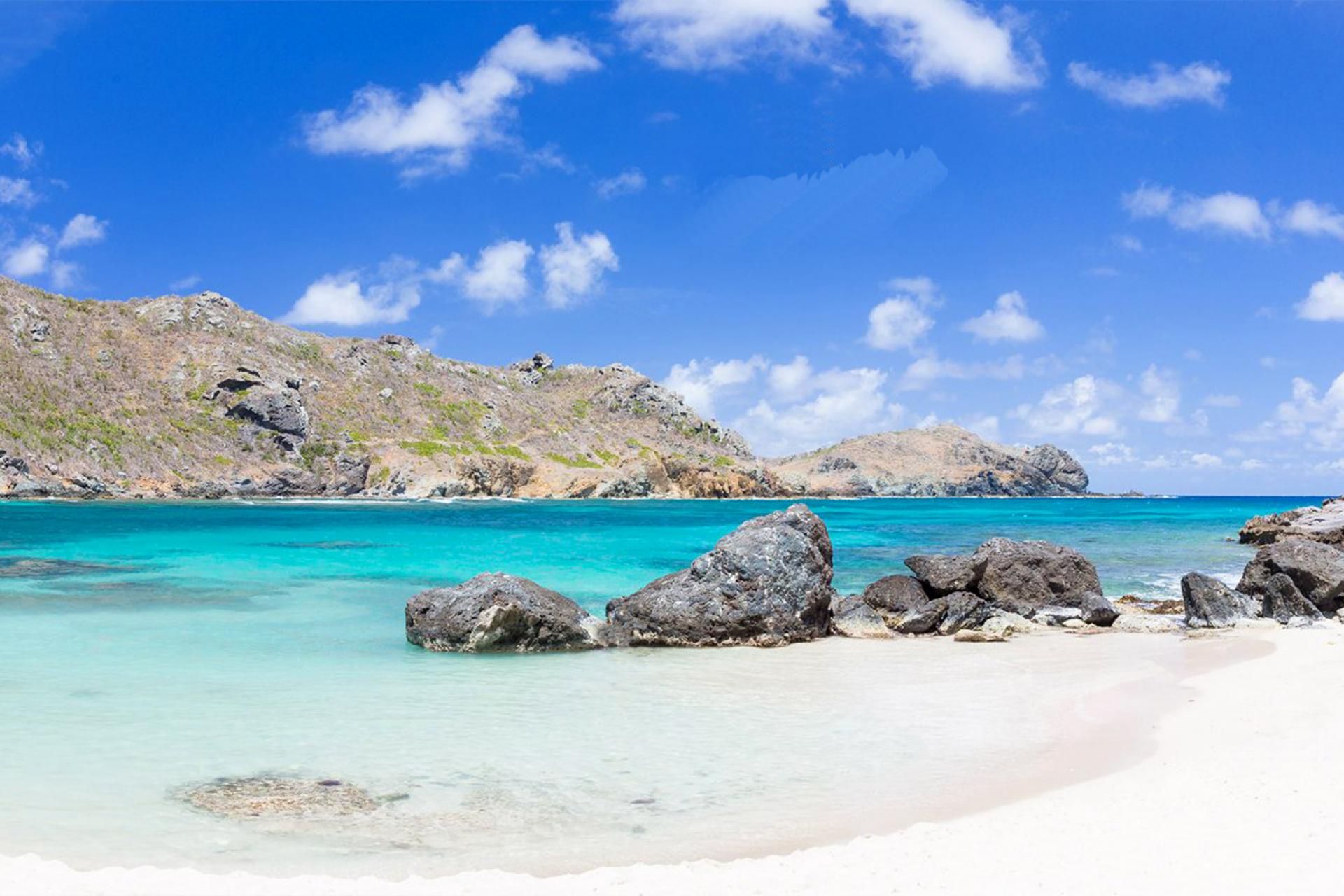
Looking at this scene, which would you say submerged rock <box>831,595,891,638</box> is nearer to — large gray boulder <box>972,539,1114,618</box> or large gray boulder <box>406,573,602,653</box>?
large gray boulder <box>972,539,1114,618</box>

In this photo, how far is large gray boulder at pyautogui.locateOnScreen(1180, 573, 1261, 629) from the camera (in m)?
18.0

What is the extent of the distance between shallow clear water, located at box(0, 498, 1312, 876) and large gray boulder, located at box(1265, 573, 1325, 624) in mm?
3976

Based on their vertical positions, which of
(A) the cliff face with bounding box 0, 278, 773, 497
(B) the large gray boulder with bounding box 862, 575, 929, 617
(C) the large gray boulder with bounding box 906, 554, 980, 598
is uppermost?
(A) the cliff face with bounding box 0, 278, 773, 497

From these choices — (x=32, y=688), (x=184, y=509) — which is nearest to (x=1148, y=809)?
(x=32, y=688)

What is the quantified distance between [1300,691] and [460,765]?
34.1 feet

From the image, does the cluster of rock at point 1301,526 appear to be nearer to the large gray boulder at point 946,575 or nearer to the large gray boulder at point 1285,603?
the large gray boulder at point 1285,603

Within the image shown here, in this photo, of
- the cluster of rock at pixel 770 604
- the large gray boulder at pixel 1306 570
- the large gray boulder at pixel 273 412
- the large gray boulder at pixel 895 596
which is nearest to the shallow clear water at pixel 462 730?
the cluster of rock at pixel 770 604

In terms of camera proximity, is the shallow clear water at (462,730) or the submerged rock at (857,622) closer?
the shallow clear water at (462,730)

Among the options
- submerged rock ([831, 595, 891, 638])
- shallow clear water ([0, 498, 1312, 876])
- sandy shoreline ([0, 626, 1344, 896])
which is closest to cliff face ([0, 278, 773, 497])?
shallow clear water ([0, 498, 1312, 876])

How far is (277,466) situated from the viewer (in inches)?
3787

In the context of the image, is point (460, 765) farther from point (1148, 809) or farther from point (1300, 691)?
point (1300, 691)

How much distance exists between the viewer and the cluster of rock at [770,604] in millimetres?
15281

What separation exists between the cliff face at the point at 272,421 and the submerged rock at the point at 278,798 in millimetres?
85115

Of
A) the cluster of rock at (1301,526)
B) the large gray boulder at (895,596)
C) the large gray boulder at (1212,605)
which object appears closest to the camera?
the large gray boulder at (1212,605)
